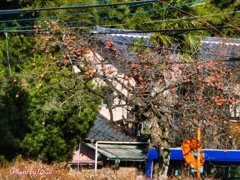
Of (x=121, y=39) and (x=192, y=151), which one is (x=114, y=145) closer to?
(x=121, y=39)

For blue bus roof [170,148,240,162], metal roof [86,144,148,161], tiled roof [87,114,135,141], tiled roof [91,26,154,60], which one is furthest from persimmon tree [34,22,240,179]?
tiled roof [87,114,135,141]

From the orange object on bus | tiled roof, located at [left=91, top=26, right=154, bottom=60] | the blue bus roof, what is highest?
tiled roof, located at [left=91, top=26, right=154, bottom=60]

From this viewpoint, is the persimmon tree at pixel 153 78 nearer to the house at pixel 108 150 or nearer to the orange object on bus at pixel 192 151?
the orange object on bus at pixel 192 151

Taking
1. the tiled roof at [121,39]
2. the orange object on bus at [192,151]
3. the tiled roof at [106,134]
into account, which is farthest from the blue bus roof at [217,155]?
the tiled roof at [106,134]

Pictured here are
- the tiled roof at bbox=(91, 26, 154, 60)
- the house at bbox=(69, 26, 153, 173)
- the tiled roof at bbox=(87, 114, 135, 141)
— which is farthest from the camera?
the tiled roof at bbox=(87, 114, 135, 141)

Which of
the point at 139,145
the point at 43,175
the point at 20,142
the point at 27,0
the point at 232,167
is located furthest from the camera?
the point at 27,0

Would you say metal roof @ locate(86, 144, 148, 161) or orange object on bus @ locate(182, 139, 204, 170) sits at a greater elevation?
orange object on bus @ locate(182, 139, 204, 170)

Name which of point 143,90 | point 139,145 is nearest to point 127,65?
point 143,90

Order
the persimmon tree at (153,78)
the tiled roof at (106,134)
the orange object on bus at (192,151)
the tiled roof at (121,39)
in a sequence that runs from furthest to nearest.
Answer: the tiled roof at (106,134), the tiled roof at (121,39), the persimmon tree at (153,78), the orange object on bus at (192,151)

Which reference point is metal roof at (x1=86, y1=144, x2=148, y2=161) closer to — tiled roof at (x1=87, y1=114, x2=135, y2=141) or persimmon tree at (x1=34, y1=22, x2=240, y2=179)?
tiled roof at (x1=87, y1=114, x2=135, y2=141)

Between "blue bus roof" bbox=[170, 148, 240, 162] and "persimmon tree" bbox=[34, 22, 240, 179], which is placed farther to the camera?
"blue bus roof" bbox=[170, 148, 240, 162]

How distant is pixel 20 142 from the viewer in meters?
20.8

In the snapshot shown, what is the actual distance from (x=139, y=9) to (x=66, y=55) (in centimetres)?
1539

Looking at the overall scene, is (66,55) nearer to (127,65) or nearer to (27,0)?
(127,65)
